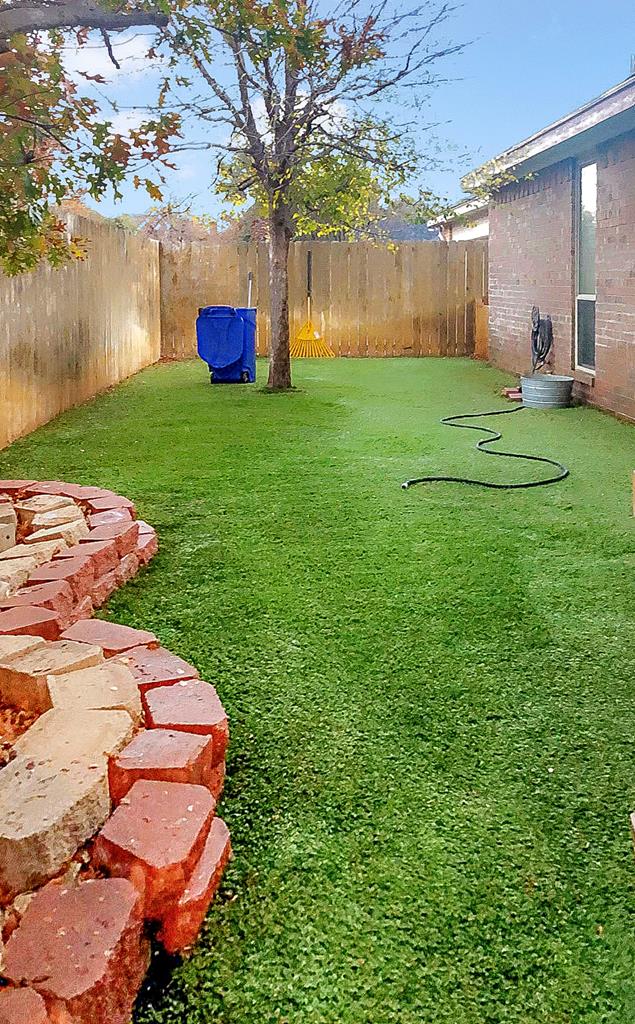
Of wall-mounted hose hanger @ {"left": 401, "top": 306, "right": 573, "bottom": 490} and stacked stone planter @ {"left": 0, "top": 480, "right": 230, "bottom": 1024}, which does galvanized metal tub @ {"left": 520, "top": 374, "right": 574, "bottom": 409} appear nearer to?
wall-mounted hose hanger @ {"left": 401, "top": 306, "right": 573, "bottom": 490}

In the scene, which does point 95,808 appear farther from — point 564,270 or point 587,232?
point 564,270

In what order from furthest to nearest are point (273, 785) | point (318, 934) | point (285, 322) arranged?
point (285, 322)
point (273, 785)
point (318, 934)

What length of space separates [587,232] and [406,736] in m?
7.50

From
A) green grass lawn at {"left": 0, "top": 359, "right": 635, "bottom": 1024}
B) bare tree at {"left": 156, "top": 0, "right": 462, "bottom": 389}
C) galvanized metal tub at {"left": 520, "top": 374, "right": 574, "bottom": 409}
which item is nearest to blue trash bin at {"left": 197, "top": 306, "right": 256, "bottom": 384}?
bare tree at {"left": 156, "top": 0, "right": 462, "bottom": 389}

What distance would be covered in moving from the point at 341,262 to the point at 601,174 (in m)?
6.71

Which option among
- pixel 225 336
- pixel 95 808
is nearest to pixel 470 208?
pixel 225 336

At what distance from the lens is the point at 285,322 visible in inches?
387

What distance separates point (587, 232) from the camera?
869 cm

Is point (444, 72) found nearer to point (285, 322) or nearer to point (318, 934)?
point (285, 322)

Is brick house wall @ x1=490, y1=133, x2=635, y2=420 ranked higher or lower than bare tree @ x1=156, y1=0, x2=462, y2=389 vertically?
lower

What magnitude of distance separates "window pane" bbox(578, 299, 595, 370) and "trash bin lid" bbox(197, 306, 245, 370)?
361 centimetres

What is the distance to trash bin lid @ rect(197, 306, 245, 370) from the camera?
10.2m

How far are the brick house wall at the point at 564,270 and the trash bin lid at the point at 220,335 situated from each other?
3295 millimetres

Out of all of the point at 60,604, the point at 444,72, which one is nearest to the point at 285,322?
the point at 444,72
